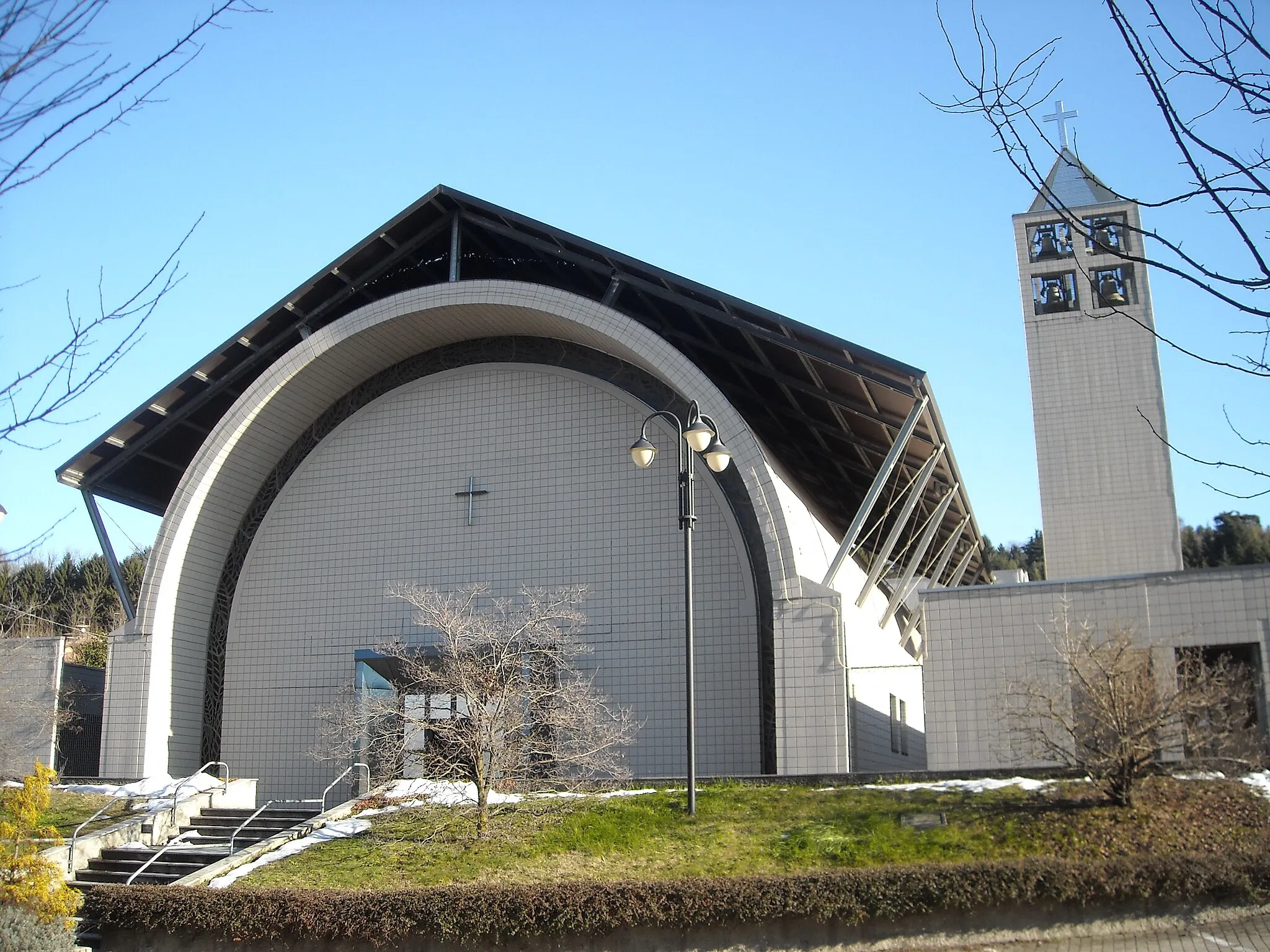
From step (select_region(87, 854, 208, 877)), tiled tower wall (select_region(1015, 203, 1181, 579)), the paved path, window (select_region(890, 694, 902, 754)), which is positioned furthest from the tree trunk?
tiled tower wall (select_region(1015, 203, 1181, 579))

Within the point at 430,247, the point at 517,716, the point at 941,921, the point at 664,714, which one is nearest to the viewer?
the point at 941,921

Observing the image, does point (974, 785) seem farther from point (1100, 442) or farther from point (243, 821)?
point (243, 821)

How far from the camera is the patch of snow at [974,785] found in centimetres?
1712

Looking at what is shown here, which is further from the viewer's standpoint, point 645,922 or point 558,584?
point 558,584

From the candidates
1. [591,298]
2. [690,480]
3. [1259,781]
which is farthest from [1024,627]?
[591,298]

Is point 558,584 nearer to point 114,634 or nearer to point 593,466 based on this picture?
point 593,466

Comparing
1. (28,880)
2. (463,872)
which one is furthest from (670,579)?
(28,880)

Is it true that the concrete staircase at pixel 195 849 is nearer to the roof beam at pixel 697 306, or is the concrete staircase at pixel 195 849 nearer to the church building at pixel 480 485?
the church building at pixel 480 485

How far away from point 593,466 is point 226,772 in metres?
9.03

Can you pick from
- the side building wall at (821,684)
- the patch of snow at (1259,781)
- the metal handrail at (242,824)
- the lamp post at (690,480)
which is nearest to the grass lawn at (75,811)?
the metal handrail at (242,824)

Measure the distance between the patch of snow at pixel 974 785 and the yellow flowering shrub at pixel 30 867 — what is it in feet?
34.7

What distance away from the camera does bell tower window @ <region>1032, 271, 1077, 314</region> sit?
25.1m

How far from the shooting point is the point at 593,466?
80.5 ft

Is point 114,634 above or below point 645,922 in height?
above
